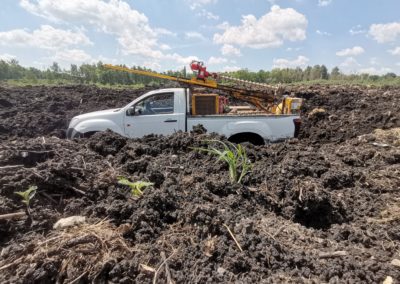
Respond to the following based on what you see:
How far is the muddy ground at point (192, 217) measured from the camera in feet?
7.69

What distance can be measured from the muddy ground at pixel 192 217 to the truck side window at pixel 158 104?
86.8 inches

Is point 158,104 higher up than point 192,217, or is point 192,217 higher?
point 158,104

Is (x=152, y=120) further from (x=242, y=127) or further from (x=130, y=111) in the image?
(x=242, y=127)

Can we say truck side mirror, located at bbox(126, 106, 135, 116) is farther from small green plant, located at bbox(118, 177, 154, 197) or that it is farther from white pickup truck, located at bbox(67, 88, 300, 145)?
small green plant, located at bbox(118, 177, 154, 197)

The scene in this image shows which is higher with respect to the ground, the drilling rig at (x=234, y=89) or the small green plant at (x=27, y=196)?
the drilling rig at (x=234, y=89)

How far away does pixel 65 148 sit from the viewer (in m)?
4.74

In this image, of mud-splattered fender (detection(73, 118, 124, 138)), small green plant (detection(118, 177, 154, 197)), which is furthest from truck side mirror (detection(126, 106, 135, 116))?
small green plant (detection(118, 177, 154, 197))

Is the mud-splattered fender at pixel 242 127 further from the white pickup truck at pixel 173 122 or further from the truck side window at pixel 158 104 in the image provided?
the truck side window at pixel 158 104

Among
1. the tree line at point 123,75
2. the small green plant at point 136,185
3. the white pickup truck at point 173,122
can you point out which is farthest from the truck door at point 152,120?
the tree line at point 123,75

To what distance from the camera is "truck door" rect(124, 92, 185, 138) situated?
7633 mm

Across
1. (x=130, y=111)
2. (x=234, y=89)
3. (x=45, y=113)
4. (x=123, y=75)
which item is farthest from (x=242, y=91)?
(x=123, y=75)

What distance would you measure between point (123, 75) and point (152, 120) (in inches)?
1596

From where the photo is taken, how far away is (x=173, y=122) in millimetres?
7629

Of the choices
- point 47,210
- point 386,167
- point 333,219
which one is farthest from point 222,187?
point 386,167
